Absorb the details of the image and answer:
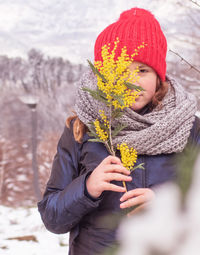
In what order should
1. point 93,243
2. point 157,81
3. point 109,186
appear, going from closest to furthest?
point 109,186, point 93,243, point 157,81

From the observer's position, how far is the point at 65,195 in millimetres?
1022

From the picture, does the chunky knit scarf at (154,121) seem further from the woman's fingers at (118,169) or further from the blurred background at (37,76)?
the blurred background at (37,76)

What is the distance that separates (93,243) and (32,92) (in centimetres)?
→ 504

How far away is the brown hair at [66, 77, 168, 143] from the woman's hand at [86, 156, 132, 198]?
26 centimetres

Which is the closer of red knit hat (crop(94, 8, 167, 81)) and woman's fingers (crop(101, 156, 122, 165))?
woman's fingers (crop(101, 156, 122, 165))

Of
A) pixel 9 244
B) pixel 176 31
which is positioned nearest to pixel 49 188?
pixel 9 244

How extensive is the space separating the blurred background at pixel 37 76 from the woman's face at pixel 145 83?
11.8 feet

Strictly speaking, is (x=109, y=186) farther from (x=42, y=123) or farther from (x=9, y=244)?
(x=42, y=123)

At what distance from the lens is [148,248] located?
0.63ft

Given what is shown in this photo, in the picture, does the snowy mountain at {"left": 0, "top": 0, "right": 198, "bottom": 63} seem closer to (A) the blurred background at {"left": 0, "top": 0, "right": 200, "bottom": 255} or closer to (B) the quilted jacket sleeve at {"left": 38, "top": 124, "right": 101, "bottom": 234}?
(A) the blurred background at {"left": 0, "top": 0, "right": 200, "bottom": 255}

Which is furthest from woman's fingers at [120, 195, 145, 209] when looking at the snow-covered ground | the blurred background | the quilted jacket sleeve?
the blurred background

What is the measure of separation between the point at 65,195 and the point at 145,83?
475 millimetres

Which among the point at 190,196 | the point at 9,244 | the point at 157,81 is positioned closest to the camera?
the point at 190,196

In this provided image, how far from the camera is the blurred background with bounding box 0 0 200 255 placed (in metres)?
5.37
